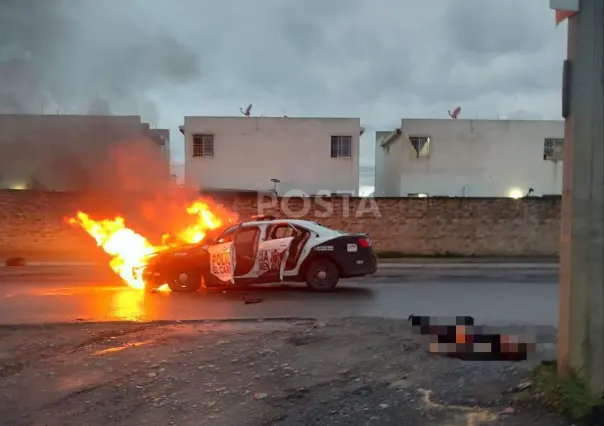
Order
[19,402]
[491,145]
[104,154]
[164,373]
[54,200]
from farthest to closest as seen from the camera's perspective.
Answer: [491,145]
[54,200]
[104,154]
[164,373]
[19,402]

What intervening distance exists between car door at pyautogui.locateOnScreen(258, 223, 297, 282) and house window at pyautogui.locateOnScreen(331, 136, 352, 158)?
1586 cm

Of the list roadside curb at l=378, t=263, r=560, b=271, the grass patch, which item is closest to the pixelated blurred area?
the grass patch

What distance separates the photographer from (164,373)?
4562 mm

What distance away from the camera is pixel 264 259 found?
9227 mm

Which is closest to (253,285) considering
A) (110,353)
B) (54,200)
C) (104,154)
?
(110,353)

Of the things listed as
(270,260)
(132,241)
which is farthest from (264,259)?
(132,241)

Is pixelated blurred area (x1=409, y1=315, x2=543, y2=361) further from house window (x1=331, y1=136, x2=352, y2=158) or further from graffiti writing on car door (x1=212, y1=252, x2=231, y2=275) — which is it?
house window (x1=331, y1=136, x2=352, y2=158)

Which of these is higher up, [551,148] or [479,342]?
[551,148]

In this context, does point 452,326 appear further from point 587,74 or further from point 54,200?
point 54,200

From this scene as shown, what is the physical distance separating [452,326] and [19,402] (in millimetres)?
3816

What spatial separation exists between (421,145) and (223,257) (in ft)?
58.4

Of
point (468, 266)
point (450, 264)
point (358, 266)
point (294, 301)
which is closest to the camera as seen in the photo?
point (294, 301)

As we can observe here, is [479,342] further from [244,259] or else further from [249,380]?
[244,259]

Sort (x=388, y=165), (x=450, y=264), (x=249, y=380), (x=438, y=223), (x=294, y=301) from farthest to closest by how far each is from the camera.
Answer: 1. (x=388, y=165)
2. (x=438, y=223)
3. (x=450, y=264)
4. (x=294, y=301)
5. (x=249, y=380)
